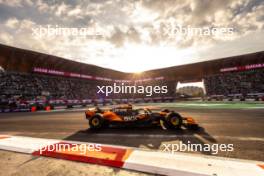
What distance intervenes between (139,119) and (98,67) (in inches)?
1237

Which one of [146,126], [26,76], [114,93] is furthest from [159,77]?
[146,126]

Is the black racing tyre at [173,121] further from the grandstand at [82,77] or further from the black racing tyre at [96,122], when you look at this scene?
the grandstand at [82,77]

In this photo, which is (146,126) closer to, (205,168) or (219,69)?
(205,168)

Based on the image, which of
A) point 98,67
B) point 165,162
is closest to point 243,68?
point 98,67

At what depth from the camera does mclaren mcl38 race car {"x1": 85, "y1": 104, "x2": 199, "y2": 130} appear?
5.46 meters

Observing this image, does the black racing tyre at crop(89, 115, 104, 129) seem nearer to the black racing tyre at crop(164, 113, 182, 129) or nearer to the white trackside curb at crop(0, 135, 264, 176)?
the white trackside curb at crop(0, 135, 264, 176)

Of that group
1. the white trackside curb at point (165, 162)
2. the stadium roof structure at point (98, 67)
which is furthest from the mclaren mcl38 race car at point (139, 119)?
the stadium roof structure at point (98, 67)

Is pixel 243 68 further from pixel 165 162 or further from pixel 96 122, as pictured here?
pixel 165 162

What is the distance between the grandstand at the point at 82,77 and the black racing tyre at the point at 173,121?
62.4ft

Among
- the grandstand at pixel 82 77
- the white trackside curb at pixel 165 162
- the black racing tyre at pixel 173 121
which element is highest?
the grandstand at pixel 82 77

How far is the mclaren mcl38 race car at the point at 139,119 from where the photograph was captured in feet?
17.9

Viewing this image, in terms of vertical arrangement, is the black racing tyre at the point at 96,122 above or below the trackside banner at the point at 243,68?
below

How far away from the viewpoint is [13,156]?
320 centimetres

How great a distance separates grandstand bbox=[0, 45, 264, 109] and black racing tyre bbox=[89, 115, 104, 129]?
54.2ft
